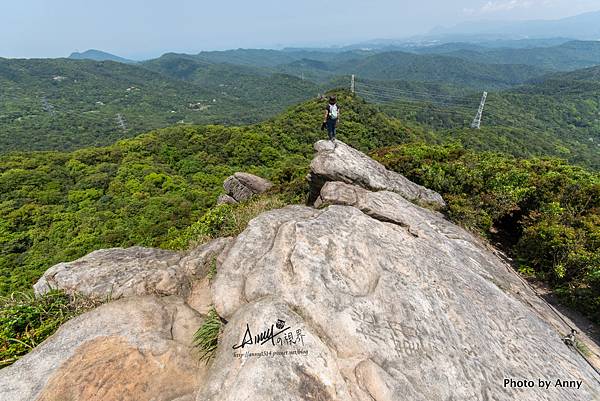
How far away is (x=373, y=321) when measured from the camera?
5676 millimetres

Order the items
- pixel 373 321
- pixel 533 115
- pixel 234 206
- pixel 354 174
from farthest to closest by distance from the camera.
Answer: pixel 533 115
pixel 234 206
pixel 354 174
pixel 373 321

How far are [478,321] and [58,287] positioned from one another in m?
10.1

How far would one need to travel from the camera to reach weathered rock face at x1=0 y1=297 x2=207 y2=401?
4898 mm

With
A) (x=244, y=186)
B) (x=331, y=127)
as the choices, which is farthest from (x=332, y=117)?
(x=244, y=186)

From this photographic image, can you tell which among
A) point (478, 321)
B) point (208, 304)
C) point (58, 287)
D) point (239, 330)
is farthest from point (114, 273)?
point (478, 321)

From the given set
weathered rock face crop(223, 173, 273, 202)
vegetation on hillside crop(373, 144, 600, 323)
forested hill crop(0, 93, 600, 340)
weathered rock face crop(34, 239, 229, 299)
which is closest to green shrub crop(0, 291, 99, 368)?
weathered rock face crop(34, 239, 229, 299)

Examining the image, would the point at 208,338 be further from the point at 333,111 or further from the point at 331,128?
the point at 333,111

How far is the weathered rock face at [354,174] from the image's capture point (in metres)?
11.5

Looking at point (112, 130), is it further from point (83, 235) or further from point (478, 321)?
point (478, 321)

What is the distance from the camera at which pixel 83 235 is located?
2869cm

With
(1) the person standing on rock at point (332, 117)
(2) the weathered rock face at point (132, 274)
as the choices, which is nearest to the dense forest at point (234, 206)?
(2) the weathered rock face at point (132, 274)

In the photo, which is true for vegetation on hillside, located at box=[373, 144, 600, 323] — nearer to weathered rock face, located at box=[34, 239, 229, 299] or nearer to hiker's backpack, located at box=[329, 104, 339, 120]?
hiker's backpack, located at box=[329, 104, 339, 120]

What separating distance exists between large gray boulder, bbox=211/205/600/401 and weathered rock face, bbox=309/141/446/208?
123 inches

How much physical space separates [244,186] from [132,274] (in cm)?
1678
